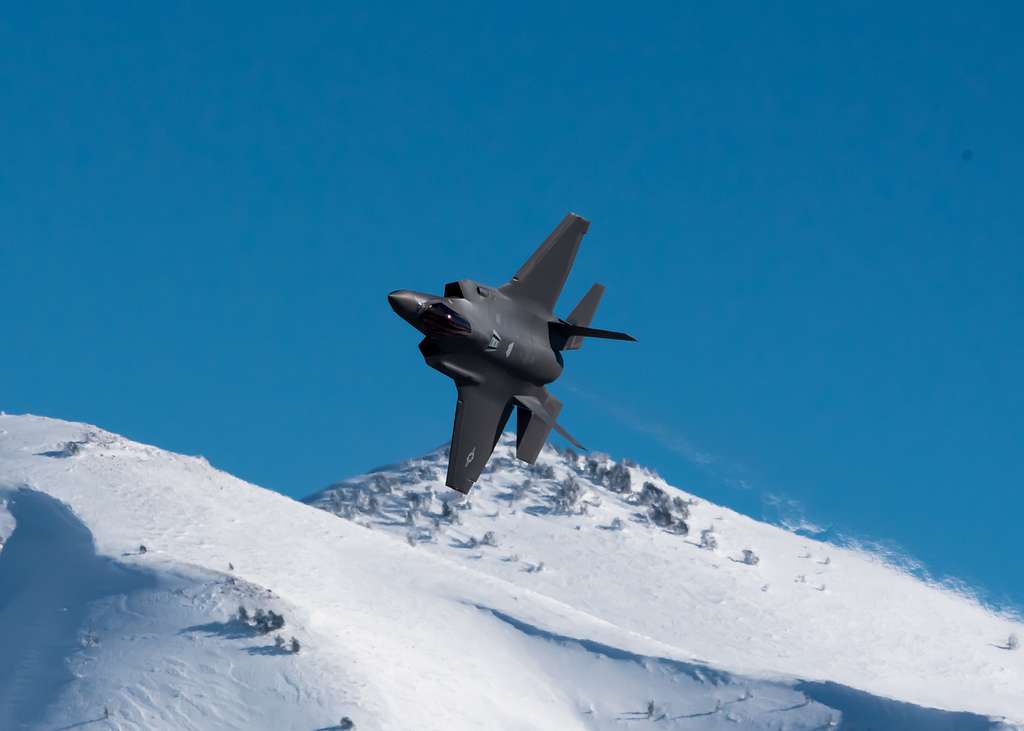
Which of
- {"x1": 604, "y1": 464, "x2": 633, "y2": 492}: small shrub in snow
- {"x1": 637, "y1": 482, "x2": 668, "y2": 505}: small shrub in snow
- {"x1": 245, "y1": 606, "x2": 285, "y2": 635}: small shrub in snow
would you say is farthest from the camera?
{"x1": 604, "y1": 464, "x2": 633, "y2": 492}: small shrub in snow

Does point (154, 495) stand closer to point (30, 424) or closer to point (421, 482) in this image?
point (30, 424)

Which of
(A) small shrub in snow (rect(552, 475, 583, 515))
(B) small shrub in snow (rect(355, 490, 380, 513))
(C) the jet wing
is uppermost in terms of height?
(A) small shrub in snow (rect(552, 475, 583, 515))

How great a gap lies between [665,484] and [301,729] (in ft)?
216

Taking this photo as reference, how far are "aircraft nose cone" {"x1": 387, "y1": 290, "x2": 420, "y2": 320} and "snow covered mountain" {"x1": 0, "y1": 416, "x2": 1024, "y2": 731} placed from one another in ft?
121

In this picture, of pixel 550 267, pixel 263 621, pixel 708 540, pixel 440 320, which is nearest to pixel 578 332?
pixel 550 267

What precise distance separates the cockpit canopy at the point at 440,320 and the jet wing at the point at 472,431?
2116 mm

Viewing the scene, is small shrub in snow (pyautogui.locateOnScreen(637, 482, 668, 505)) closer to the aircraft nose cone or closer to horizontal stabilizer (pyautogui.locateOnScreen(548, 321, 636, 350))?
horizontal stabilizer (pyautogui.locateOnScreen(548, 321, 636, 350))

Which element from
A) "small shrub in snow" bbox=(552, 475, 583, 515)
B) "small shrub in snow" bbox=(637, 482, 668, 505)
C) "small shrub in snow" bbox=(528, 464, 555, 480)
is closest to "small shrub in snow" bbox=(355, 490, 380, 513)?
"small shrub in snow" bbox=(552, 475, 583, 515)

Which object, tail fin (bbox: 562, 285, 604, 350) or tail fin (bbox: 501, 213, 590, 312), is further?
tail fin (bbox: 562, 285, 604, 350)

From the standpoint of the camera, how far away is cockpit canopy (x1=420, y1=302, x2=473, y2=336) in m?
32.1

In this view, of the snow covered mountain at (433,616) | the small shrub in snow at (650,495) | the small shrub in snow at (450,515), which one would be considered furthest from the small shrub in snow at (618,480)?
the small shrub in snow at (450,515)

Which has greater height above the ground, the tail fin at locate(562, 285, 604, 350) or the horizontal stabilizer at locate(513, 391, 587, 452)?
the tail fin at locate(562, 285, 604, 350)

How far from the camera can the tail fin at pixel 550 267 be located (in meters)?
36.3

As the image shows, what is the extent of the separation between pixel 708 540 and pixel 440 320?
7835cm
